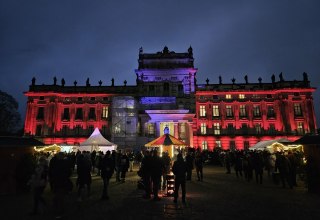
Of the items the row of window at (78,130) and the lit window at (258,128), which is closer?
the lit window at (258,128)

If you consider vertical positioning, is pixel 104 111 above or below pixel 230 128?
above

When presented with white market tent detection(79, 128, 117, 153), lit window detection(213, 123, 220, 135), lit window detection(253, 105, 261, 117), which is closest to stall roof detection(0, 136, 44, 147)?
white market tent detection(79, 128, 117, 153)

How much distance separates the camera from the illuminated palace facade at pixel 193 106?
48.8m

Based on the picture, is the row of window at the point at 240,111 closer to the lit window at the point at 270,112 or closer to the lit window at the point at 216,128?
the lit window at the point at 270,112

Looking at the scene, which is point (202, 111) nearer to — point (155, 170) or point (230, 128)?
point (230, 128)

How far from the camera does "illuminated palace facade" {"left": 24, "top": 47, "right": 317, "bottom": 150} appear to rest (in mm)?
→ 48831

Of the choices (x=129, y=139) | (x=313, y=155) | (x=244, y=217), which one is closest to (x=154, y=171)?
(x=244, y=217)

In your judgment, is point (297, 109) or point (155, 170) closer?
point (155, 170)

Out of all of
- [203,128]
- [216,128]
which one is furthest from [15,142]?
[216,128]

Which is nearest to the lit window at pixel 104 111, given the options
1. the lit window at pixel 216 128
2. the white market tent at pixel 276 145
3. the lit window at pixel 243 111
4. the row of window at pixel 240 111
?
the row of window at pixel 240 111

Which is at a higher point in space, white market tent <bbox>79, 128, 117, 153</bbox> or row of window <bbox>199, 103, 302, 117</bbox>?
row of window <bbox>199, 103, 302, 117</bbox>

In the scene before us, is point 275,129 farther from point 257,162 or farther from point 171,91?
point 257,162

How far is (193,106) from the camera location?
47688 mm

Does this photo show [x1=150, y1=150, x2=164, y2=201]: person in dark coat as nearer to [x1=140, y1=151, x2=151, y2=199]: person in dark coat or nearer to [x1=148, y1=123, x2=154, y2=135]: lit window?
[x1=140, y1=151, x2=151, y2=199]: person in dark coat
